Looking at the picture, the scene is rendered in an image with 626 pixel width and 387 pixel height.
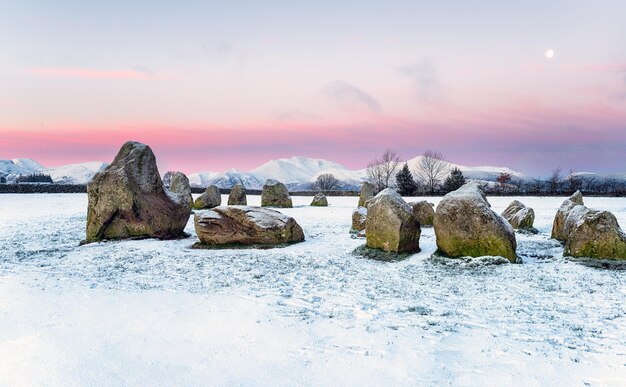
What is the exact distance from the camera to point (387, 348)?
201 inches

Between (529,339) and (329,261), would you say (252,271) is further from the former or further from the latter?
(529,339)

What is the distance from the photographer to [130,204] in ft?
45.4

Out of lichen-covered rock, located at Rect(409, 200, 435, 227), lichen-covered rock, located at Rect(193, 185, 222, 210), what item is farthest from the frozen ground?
lichen-covered rock, located at Rect(193, 185, 222, 210)

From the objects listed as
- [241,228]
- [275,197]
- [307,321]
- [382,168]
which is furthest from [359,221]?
[382,168]

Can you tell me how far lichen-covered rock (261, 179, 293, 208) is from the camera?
29984 mm

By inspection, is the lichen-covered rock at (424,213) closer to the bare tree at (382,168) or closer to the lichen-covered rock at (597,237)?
the lichen-covered rock at (597,237)

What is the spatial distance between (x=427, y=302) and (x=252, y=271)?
4095 millimetres

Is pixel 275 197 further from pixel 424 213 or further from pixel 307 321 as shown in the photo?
pixel 307 321

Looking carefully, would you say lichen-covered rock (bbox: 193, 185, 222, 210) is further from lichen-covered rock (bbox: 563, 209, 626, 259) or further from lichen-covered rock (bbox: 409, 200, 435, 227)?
lichen-covered rock (bbox: 563, 209, 626, 259)

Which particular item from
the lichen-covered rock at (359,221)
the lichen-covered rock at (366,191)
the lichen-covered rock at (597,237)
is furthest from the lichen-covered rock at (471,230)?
the lichen-covered rock at (366,191)

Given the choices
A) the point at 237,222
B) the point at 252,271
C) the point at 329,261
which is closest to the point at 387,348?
the point at 252,271

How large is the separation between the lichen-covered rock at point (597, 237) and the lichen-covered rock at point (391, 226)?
4014mm

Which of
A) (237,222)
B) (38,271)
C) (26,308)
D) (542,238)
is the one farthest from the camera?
(542,238)

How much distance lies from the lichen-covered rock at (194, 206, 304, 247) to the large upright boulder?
1637 millimetres
